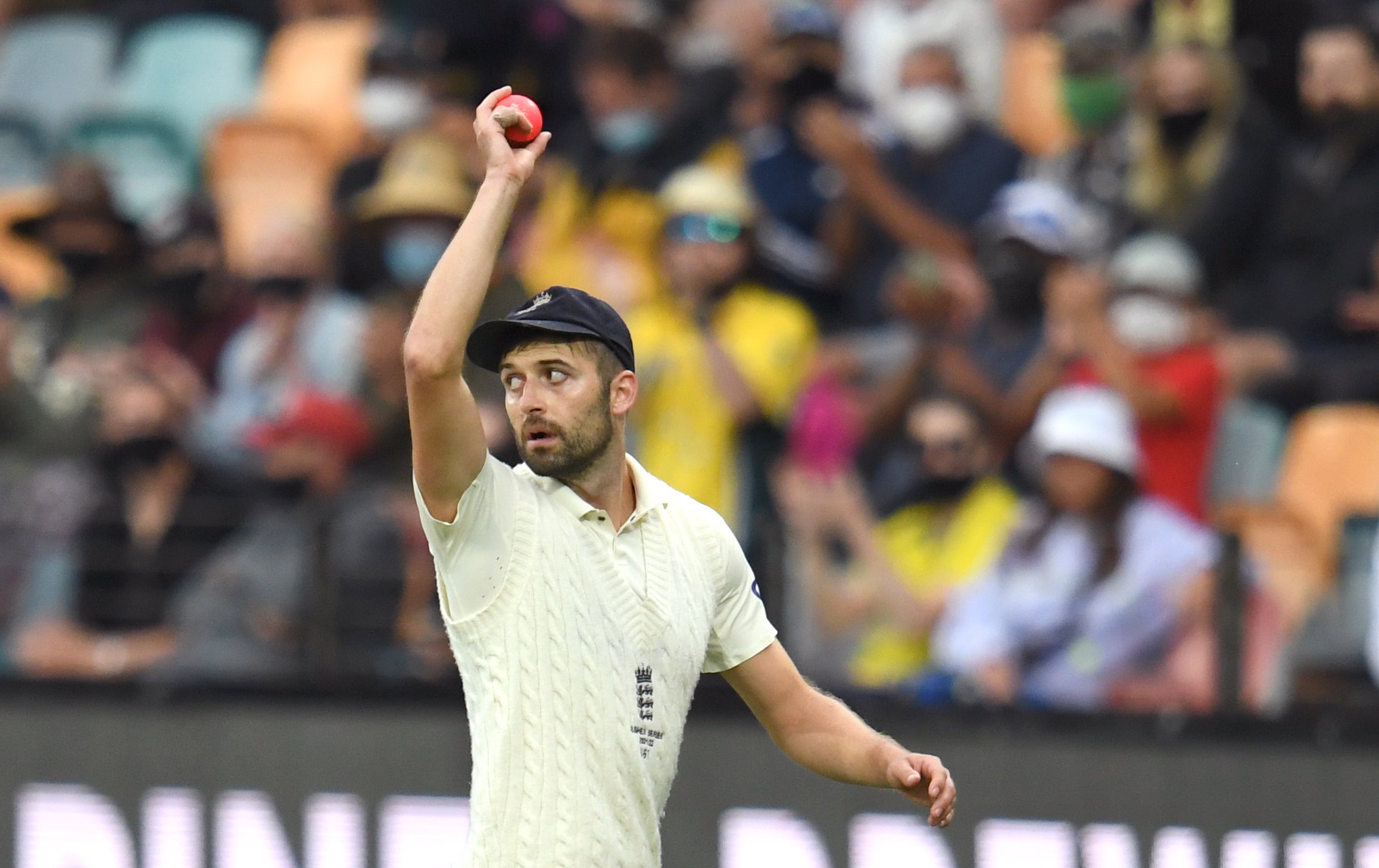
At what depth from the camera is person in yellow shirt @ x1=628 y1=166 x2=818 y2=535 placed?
790cm

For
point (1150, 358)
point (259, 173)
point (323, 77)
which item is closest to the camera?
point (1150, 358)

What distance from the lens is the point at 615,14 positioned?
9.84 meters

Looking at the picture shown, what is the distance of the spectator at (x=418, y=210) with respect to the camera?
9.18m

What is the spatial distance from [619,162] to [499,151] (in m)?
5.30

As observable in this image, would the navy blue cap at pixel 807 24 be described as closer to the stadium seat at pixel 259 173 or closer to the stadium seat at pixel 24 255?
the stadium seat at pixel 259 173

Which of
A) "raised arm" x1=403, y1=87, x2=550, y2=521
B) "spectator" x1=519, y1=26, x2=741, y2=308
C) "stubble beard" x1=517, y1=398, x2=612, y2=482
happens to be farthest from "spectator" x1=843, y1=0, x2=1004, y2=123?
"raised arm" x1=403, y1=87, x2=550, y2=521

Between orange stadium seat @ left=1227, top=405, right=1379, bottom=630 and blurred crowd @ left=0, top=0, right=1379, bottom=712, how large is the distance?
0.05ft

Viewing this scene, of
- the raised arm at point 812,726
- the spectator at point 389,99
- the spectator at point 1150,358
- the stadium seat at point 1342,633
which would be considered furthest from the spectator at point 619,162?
the raised arm at point 812,726

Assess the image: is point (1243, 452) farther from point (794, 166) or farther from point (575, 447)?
point (575, 447)

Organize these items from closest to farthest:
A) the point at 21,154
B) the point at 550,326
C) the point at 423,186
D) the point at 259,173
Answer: the point at 550,326 < the point at 423,186 < the point at 259,173 < the point at 21,154

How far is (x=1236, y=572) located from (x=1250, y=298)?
1.69 metres

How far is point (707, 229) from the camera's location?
8.14 m

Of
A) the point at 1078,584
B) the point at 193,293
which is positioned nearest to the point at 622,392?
the point at 1078,584

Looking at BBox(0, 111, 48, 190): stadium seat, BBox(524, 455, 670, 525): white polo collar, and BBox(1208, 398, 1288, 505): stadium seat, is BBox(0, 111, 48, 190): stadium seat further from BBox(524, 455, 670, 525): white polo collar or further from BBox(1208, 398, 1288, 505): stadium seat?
BBox(524, 455, 670, 525): white polo collar
